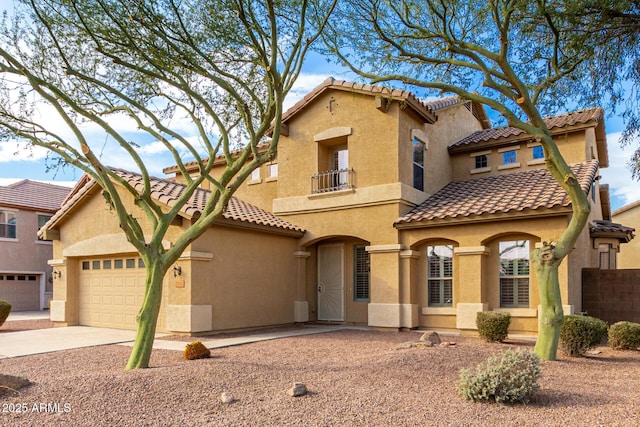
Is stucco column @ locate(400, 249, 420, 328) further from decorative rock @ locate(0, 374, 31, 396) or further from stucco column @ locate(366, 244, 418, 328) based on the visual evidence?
decorative rock @ locate(0, 374, 31, 396)

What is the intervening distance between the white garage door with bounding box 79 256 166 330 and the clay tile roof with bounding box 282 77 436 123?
24.3 ft

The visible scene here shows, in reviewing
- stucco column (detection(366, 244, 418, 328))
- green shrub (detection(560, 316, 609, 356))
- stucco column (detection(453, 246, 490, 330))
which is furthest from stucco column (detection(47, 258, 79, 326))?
green shrub (detection(560, 316, 609, 356))

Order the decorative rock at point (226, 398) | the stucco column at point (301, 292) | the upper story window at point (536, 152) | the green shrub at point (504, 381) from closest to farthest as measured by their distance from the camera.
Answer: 1. the green shrub at point (504, 381)
2. the decorative rock at point (226, 398)
3. the stucco column at point (301, 292)
4. the upper story window at point (536, 152)

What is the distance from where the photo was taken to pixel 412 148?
54.4 ft

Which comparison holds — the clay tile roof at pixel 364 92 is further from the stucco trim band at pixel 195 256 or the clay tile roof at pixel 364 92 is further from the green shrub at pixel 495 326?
the green shrub at pixel 495 326

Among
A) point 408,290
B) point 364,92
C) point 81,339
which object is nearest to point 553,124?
point 364,92

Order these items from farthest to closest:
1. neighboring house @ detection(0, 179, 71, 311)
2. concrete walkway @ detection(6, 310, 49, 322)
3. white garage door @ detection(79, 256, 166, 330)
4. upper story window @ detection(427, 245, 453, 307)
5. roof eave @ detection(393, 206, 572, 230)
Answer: neighboring house @ detection(0, 179, 71, 311), concrete walkway @ detection(6, 310, 49, 322), white garage door @ detection(79, 256, 166, 330), upper story window @ detection(427, 245, 453, 307), roof eave @ detection(393, 206, 572, 230)

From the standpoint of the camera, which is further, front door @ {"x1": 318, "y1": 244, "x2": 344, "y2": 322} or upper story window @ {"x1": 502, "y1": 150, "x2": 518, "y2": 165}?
upper story window @ {"x1": 502, "y1": 150, "x2": 518, "y2": 165}

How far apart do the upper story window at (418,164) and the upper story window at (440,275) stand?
2538 millimetres

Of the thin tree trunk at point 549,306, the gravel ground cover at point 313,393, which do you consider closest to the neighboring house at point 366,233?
the thin tree trunk at point 549,306

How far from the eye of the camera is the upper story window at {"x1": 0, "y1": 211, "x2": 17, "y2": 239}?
25688 millimetres

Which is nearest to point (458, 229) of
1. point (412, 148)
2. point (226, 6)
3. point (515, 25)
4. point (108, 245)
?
point (412, 148)

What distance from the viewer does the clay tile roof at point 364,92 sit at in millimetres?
15719

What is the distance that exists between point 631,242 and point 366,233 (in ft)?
76.4
